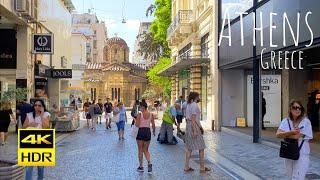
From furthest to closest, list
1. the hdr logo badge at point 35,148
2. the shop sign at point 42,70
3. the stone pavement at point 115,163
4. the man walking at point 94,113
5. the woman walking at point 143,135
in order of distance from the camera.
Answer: the shop sign at point 42,70 → the man walking at point 94,113 → the woman walking at point 143,135 → the stone pavement at point 115,163 → the hdr logo badge at point 35,148

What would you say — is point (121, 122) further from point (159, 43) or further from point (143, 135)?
point (159, 43)

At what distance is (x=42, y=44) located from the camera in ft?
92.5

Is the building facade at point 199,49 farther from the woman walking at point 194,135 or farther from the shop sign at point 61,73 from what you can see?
the woman walking at point 194,135

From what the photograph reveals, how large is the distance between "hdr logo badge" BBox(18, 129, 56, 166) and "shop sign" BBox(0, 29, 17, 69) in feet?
66.2

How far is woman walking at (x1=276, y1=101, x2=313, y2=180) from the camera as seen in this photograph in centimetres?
839

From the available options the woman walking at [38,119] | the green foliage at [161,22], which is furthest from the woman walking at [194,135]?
the green foliage at [161,22]

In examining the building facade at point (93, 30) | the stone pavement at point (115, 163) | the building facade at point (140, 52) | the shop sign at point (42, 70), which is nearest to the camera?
the stone pavement at point (115, 163)

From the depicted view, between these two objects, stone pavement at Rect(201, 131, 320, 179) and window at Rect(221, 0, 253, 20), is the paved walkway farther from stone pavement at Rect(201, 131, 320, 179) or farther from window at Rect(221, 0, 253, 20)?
window at Rect(221, 0, 253, 20)

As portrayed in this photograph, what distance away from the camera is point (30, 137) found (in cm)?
823

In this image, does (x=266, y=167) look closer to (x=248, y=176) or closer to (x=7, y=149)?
(x=248, y=176)

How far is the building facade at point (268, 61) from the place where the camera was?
51.9 ft

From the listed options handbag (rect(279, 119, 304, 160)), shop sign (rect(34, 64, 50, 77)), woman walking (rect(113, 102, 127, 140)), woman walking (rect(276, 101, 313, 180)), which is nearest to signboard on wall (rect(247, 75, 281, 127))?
woman walking (rect(113, 102, 127, 140))

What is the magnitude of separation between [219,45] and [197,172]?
1438cm

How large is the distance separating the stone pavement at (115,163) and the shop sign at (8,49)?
355 inches
